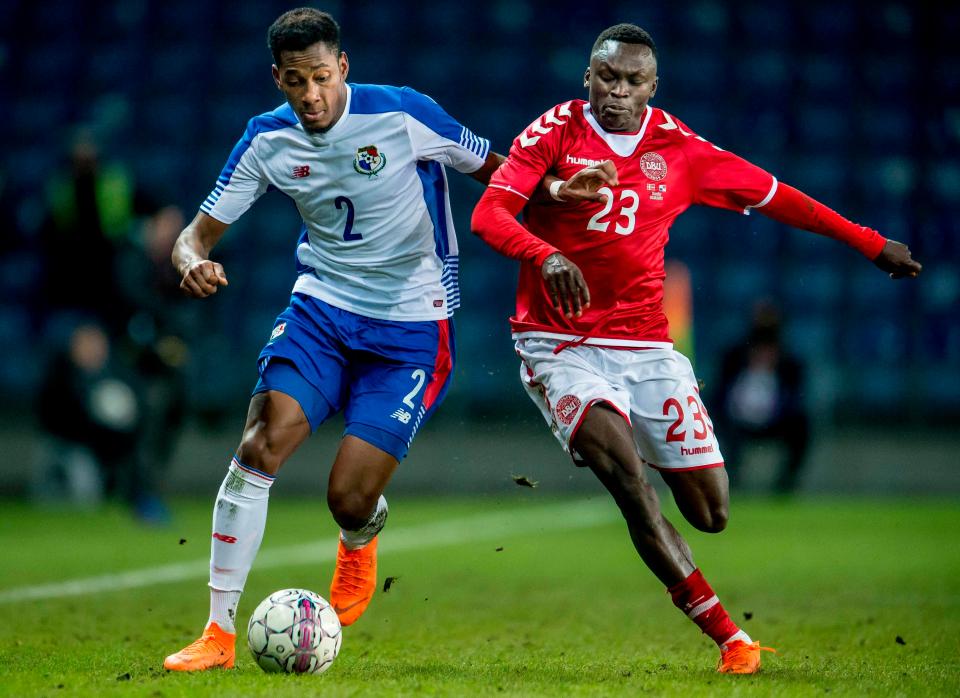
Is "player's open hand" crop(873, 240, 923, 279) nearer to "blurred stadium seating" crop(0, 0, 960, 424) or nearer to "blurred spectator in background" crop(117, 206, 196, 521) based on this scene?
"blurred spectator in background" crop(117, 206, 196, 521)

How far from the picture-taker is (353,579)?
20.4 feet

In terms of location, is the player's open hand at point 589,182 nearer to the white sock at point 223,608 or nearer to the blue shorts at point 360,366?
the blue shorts at point 360,366

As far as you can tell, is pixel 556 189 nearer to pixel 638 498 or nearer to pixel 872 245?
pixel 638 498

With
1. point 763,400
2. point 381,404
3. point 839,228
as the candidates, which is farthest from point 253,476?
point 763,400

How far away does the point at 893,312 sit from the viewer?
617 inches

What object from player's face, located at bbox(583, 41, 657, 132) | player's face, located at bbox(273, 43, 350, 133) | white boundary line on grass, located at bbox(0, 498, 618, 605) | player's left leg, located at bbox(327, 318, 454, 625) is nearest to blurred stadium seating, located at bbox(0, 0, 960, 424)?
white boundary line on grass, located at bbox(0, 498, 618, 605)

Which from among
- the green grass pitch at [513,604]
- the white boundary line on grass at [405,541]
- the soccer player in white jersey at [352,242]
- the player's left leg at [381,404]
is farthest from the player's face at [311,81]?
the white boundary line on grass at [405,541]

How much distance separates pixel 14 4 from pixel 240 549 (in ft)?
47.2

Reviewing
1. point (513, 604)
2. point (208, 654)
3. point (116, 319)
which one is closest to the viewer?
point (208, 654)

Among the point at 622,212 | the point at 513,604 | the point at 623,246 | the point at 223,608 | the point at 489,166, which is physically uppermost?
the point at 489,166

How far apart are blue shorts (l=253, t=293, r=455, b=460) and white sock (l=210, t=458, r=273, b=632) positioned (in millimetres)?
354

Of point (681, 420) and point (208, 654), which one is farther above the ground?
point (681, 420)

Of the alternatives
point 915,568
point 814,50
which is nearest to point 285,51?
point 915,568

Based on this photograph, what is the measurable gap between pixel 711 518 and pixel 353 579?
5.29ft
